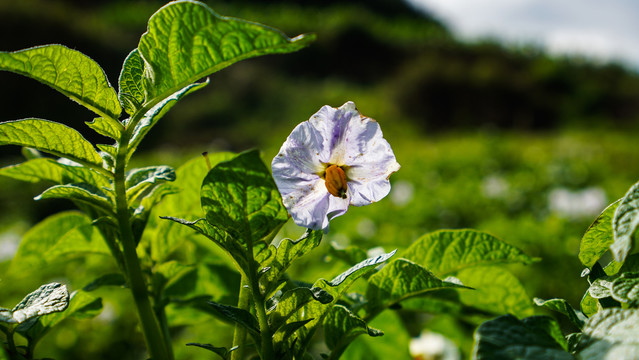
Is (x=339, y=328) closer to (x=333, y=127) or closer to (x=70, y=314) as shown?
(x=333, y=127)

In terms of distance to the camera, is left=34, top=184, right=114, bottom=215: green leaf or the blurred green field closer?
left=34, top=184, right=114, bottom=215: green leaf

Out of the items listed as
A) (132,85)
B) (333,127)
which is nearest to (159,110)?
(132,85)

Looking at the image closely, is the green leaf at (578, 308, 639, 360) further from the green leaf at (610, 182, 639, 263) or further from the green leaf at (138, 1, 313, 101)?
the green leaf at (138, 1, 313, 101)

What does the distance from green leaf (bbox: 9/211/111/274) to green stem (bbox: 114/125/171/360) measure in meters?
0.14

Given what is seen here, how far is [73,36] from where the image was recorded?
9250mm

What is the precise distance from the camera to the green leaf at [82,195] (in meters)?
0.42

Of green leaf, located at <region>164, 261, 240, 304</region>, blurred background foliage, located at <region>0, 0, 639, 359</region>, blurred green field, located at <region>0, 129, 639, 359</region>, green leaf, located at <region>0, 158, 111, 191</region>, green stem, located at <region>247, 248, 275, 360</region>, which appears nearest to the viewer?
green stem, located at <region>247, 248, 275, 360</region>

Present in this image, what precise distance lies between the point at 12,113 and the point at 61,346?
701cm

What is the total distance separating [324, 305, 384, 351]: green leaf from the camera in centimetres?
44

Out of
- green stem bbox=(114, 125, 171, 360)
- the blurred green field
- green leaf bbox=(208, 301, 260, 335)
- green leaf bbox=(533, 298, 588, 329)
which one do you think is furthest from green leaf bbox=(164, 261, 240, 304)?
green leaf bbox=(533, 298, 588, 329)

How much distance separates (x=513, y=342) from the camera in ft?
1.10

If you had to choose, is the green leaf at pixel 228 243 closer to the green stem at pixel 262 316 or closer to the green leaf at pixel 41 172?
the green stem at pixel 262 316

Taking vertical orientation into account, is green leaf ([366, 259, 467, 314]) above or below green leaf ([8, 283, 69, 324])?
below

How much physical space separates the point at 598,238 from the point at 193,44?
35 cm
